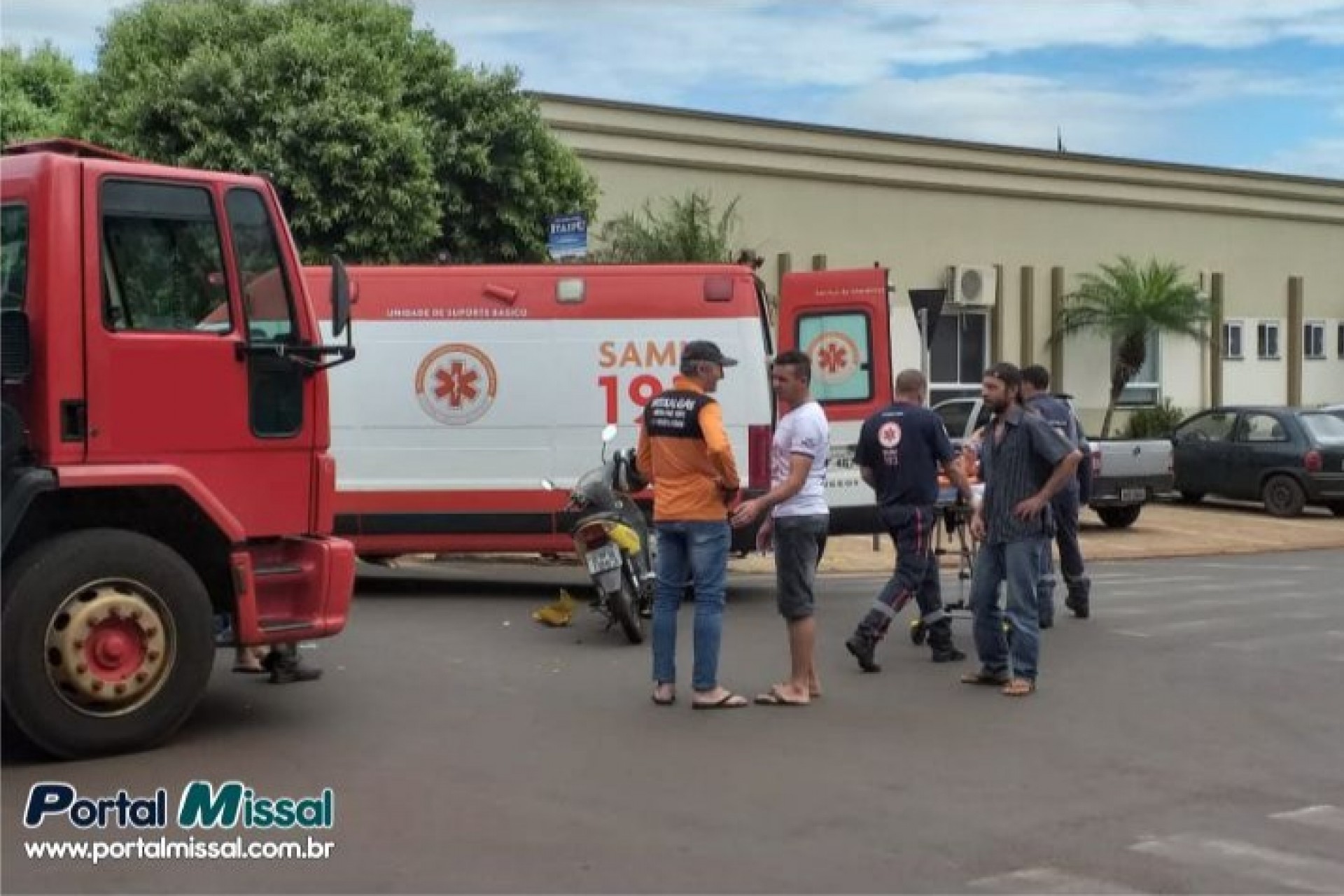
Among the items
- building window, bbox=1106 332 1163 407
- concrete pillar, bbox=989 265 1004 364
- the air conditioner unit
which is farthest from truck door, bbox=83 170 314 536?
building window, bbox=1106 332 1163 407

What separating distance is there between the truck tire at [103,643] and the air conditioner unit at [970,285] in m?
22.7

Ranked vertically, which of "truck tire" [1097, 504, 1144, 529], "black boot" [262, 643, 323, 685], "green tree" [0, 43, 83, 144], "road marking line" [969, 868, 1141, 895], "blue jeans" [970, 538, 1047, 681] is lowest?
"truck tire" [1097, 504, 1144, 529]

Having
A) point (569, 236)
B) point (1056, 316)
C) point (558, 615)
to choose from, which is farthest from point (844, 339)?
point (1056, 316)

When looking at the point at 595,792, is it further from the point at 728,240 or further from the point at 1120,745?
the point at 728,240

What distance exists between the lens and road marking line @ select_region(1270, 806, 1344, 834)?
640 centimetres

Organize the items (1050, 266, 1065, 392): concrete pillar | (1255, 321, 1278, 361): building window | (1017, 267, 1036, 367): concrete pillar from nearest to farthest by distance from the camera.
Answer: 1. (1017, 267, 1036, 367): concrete pillar
2. (1050, 266, 1065, 392): concrete pillar
3. (1255, 321, 1278, 361): building window

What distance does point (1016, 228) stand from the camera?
2997 centimetres

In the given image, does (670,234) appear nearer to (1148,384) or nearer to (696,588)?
Result: (696,588)

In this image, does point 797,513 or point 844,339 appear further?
point 844,339

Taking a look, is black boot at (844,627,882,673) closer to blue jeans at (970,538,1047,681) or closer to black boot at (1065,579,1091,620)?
blue jeans at (970,538,1047,681)

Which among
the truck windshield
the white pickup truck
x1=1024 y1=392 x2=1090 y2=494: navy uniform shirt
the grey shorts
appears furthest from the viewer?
the white pickup truck

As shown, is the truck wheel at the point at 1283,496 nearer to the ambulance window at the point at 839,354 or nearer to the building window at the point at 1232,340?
the ambulance window at the point at 839,354

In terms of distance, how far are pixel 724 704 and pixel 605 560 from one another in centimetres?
222

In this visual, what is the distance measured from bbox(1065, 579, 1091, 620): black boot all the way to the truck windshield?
785 cm
